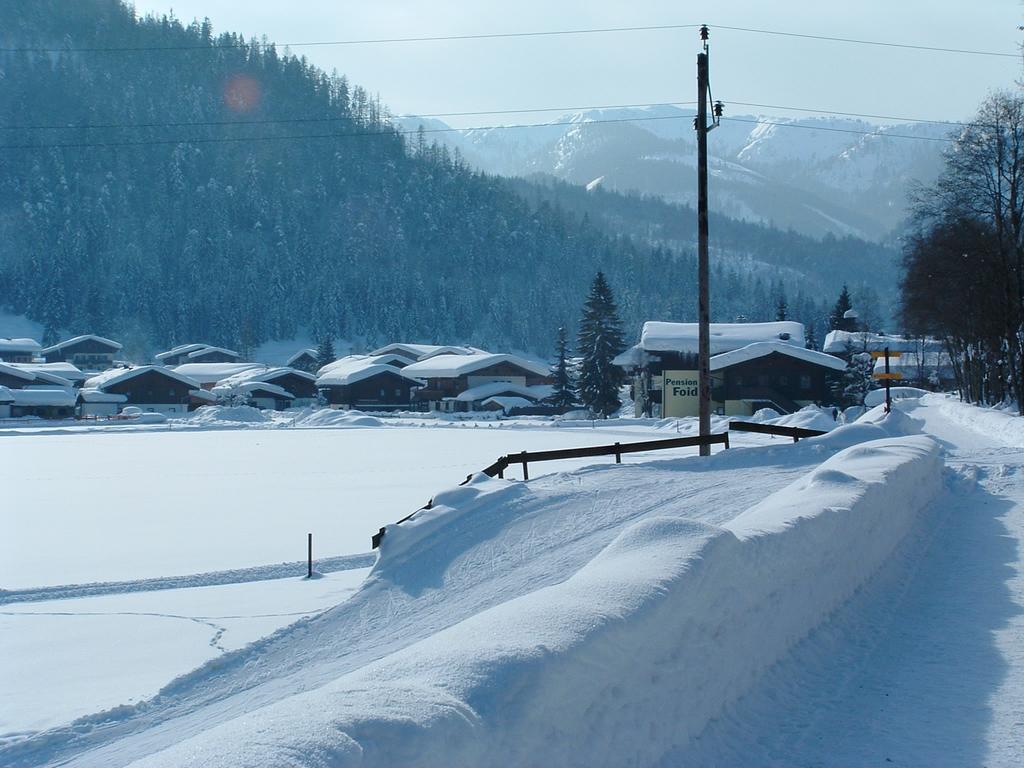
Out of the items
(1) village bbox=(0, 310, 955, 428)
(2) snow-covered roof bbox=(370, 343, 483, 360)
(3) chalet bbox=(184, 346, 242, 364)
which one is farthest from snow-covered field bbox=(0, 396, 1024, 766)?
(3) chalet bbox=(184, 346, 242, 364)

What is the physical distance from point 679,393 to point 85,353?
11138 centimetres

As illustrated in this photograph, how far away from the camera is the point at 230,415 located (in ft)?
253

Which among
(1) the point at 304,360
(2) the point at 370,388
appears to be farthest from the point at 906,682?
(1) the point at 304,360

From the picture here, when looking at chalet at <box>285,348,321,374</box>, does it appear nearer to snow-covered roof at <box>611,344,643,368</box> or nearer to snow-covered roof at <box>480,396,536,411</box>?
snow-covered roof at <box>480,396,536,411</box>

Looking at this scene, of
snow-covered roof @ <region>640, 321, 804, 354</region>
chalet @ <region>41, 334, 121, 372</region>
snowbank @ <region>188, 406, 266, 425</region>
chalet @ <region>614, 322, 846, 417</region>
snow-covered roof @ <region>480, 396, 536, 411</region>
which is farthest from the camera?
chalet @ <region>41, 334, 121, 372</region>

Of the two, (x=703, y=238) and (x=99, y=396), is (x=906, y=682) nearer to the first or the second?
(x=703, y=238)

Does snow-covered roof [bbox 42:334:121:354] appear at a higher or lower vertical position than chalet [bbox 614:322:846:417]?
higher

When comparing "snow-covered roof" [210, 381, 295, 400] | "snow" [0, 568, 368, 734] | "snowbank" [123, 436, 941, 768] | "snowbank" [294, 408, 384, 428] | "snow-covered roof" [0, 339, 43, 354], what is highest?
"snow-covered roof" [0, 339, 43, 354]

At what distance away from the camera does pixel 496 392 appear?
93438mm

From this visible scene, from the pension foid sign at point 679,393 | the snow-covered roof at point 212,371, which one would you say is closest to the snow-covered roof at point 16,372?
the snow-covered roof at point 212,371

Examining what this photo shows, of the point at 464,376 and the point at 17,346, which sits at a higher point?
the point at 17,346

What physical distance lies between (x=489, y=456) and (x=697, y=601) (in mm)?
32658

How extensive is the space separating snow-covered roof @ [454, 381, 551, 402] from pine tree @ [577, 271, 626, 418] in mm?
17205

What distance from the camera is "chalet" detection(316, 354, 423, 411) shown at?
98.7 meters
